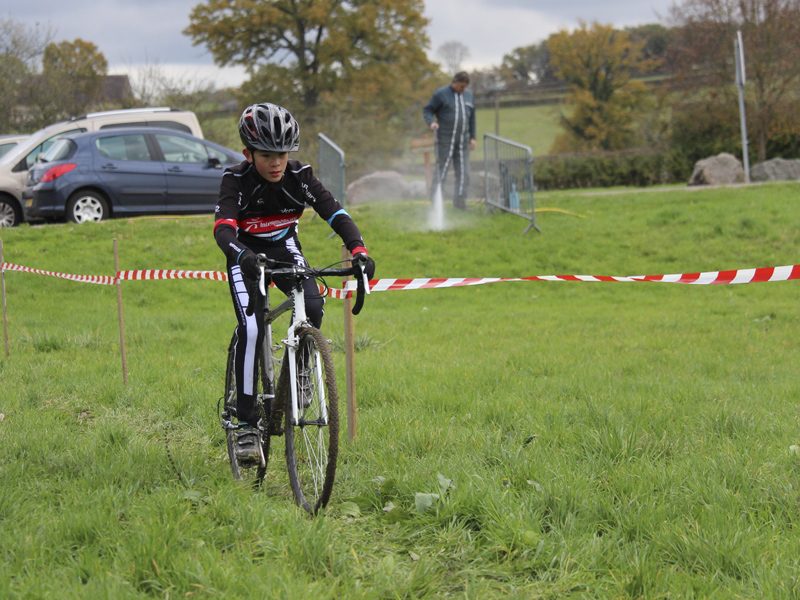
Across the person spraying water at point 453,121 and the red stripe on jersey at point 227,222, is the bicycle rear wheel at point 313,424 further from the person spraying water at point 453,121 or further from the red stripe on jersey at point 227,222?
the person spraying water at point 453,121

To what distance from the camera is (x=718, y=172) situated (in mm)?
25781

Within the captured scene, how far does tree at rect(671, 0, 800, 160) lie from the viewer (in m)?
36.8

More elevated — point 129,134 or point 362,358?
point 129,134

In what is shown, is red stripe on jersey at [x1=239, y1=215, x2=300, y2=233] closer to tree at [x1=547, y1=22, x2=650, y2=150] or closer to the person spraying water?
the person spraying water

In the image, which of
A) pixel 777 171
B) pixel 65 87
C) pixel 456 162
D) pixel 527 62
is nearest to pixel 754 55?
pixel 777 171

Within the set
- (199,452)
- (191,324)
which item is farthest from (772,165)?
(199,452)

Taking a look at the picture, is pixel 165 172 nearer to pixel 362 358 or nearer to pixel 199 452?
pixel 362 358

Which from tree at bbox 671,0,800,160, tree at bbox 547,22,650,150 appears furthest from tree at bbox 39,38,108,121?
tree at bbox 671,0,800,160

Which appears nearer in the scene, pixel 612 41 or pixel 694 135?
pixel 694 135

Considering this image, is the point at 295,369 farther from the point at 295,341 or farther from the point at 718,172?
the point at 718,172

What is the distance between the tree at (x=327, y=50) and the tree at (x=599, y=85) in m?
10.2

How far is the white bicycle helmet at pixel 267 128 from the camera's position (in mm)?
4898

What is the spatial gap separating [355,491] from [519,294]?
9911mm

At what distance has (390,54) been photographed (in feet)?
161
